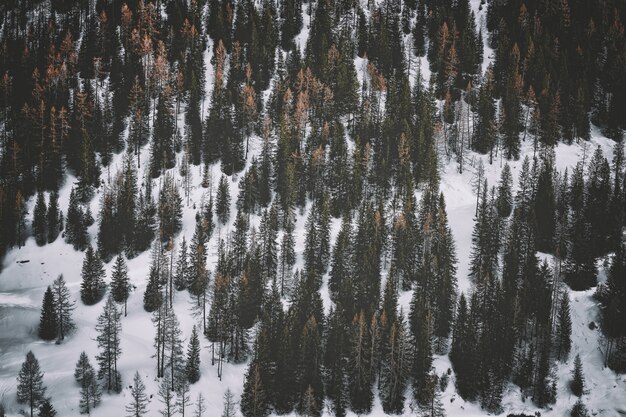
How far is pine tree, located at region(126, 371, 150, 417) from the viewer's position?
2377 inches

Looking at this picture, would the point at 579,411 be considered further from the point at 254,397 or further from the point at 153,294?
the point at 153,294

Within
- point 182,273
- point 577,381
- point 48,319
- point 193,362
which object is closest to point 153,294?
point 182,273

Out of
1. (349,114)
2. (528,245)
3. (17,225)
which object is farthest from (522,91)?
(17,225)

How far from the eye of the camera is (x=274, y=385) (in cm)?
7025

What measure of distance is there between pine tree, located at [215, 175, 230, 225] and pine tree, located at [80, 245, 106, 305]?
2588 centimetres

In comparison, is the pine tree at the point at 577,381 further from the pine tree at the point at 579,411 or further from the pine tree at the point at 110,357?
the pine tree at the point at 110,357

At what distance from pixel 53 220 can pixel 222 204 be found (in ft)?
113

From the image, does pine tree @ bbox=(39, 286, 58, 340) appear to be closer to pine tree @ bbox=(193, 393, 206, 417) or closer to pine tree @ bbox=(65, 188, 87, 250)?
pine tree @ bbox=(65, 188, 87, 250)

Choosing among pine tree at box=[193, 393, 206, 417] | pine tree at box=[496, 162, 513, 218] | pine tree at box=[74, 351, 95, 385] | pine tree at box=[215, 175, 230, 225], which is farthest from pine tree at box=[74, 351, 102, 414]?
pine tree at box=[496, 162, 513, 218]

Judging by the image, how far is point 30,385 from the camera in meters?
59.6

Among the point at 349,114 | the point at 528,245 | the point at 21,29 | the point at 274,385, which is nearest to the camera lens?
the point at 274,385

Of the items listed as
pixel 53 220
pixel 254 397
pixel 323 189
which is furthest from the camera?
pixel 323 189

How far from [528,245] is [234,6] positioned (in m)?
138

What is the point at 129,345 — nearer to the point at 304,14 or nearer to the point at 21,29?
the point at 304,14
